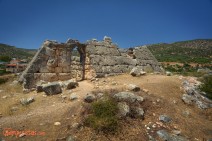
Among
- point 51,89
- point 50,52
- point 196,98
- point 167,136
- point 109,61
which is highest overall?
point 50,52

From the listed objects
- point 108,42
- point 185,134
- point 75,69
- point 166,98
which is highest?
point 108,42

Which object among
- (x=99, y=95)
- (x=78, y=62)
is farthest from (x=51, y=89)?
(x=78, y=62)

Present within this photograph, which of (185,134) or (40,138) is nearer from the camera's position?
(40,138)

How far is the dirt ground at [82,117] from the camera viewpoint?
529 cm

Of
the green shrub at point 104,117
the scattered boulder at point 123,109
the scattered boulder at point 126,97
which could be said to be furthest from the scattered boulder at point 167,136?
the scattered boulder at point 126,97

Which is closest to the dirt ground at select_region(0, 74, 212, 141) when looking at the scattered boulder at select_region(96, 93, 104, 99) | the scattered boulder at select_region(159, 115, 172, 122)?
the scattered boulder at select_region(159, 115, 172, 122)

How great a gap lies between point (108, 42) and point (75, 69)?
2.94m

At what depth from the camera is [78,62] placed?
44.8ft

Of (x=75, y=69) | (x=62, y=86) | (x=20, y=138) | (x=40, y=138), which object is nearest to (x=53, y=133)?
(x=40, y=138)

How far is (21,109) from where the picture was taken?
24.1ft

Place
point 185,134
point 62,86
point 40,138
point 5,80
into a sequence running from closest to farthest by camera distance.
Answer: point 40,138, point 185,134, point 62,86, point 5,80

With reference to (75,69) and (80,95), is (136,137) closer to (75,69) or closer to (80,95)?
(80,95)

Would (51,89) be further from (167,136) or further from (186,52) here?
(186,52)

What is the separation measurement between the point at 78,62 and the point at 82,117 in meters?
8.12
